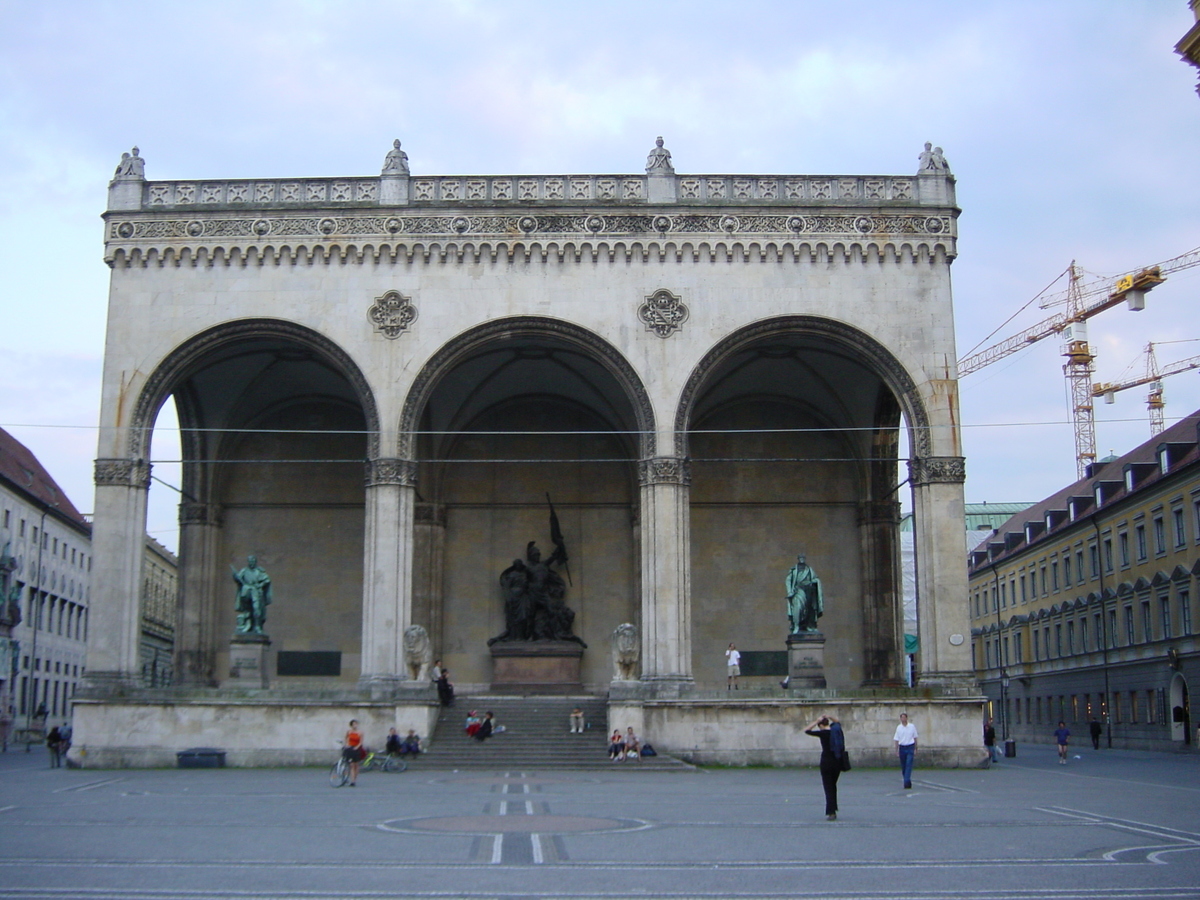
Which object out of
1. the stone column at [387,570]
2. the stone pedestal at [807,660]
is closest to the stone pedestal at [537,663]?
the stone column at [387,570]

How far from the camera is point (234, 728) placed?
30.6 m

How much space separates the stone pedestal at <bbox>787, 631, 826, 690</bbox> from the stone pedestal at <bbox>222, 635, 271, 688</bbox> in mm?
13503

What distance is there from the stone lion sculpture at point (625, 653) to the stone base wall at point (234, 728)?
4661 millimetres

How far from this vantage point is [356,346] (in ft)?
107

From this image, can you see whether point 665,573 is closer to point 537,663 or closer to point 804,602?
point 804,602

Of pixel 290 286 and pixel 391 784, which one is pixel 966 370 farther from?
pixel 391 784

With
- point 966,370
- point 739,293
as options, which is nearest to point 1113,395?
point 966,370

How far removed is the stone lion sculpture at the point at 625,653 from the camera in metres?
30.6

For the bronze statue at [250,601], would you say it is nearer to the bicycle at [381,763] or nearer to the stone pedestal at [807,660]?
the bicycle at [381,763]

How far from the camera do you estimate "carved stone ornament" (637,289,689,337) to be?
32656 mm

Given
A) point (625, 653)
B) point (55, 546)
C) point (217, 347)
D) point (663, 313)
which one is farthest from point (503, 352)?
point (55, 546)

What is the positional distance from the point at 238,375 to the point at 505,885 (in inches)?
1112

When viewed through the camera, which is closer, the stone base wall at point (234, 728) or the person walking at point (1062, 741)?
the stone base wall at point (234, 728)

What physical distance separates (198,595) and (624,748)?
15.3m
